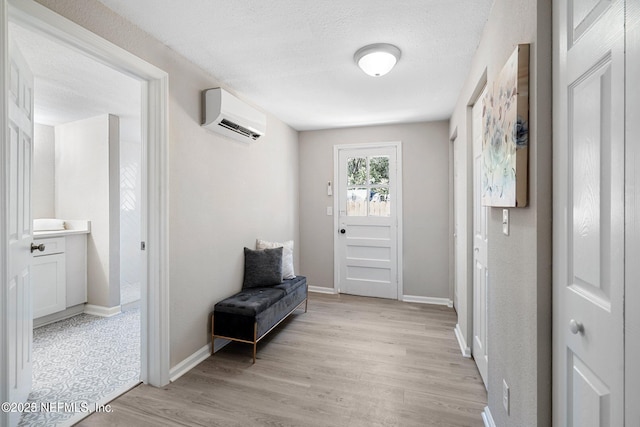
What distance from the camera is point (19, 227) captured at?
1.61m

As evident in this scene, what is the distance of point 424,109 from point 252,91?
6.16ft

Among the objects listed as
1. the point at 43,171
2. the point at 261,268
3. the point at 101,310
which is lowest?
the point at 101,310

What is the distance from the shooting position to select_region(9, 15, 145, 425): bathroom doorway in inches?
88.1

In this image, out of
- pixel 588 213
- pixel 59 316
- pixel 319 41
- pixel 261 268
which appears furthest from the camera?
pixel 59 316

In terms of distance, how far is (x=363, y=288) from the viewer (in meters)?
4.14

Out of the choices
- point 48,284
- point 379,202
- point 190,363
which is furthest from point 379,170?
point 48,284

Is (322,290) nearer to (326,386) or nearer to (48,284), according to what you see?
(326,386)

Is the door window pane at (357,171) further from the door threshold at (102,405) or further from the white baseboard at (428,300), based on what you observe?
the door threshold at (102,405)

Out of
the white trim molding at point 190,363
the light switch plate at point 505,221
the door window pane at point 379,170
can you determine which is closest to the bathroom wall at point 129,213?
the white trim molding at point 190,363

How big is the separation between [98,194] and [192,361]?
7.51ft

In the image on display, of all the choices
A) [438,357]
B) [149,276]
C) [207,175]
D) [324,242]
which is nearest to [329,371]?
[438,357]

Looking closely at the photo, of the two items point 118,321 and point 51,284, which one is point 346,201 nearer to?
point 118,321

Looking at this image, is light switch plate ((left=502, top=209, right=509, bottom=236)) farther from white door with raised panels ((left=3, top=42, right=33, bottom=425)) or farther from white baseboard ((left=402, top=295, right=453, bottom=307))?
white baseboard ((left=402, top=295, right=453, bottom=307))

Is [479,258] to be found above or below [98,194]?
below
